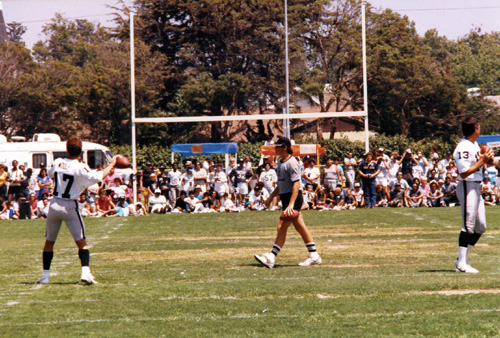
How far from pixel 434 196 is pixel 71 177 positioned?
660 inches

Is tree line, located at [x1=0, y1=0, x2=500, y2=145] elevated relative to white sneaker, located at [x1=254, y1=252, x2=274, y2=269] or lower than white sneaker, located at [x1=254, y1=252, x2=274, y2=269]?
elevated

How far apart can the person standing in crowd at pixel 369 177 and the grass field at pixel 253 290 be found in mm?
8518

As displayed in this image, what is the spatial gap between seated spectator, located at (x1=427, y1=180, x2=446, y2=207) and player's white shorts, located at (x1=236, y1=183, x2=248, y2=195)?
19.2ft

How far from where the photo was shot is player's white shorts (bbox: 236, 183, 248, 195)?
2447 centimetres

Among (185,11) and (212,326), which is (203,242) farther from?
(185,11)

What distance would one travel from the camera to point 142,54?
47562 millimetres

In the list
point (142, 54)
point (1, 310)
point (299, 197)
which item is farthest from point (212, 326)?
point (142, 54)

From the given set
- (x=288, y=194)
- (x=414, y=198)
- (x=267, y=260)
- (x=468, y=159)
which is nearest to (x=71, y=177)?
(x=267, y=260)

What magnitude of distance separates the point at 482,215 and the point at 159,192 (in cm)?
1601

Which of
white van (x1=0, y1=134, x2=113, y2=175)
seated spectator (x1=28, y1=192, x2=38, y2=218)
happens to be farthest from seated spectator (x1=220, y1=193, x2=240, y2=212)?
white van (x1=0, y1=134, x2=113, y2=175)

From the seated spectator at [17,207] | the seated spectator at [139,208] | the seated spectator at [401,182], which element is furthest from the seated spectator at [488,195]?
the seated spectator at [17,207]

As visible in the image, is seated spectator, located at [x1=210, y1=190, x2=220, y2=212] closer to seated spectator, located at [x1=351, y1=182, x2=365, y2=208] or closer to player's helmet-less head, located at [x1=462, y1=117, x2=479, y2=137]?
seated spectator, located at [x1=351, y1=182, x2=365, y2=208]

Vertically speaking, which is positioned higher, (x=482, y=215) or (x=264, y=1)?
(x=264, y=1)

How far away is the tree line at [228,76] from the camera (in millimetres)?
47250
